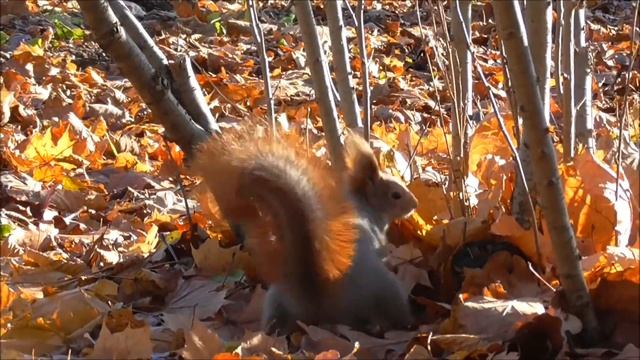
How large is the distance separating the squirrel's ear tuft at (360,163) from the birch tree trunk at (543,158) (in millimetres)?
985

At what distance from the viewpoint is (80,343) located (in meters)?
2.37

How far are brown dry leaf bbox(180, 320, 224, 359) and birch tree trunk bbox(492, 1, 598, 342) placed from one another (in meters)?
0.69

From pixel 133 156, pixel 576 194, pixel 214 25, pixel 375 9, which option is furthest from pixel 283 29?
pixel 576 194

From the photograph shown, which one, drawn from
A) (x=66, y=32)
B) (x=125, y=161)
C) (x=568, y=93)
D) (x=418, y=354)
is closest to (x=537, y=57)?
(x=568, y=93)

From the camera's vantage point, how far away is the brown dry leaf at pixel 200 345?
2.04 metres

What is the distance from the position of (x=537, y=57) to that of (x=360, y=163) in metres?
0.64

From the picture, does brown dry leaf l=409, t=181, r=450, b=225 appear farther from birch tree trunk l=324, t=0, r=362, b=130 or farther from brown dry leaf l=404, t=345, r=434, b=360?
brown dry leaf l=404, t=345, r=434, b=360

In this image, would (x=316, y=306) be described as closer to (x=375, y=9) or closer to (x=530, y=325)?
(x=530, y=325)

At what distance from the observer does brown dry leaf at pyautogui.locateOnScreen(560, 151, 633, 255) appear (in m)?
2.48

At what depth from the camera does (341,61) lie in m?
3.29

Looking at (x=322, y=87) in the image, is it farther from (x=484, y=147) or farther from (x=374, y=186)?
(x=484, y=147)

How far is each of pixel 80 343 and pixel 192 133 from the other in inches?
34.5

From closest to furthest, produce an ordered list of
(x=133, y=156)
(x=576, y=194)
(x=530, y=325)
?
(x=530, y=325), (x=576, y=194), (x=133, y=156)

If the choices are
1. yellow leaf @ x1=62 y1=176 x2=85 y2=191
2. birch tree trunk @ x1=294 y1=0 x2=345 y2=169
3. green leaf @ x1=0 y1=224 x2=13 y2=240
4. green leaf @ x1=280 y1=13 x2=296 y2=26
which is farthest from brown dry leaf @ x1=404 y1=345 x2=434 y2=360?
green leaf @ x1=280 y1=13 x2=296 y2=26
